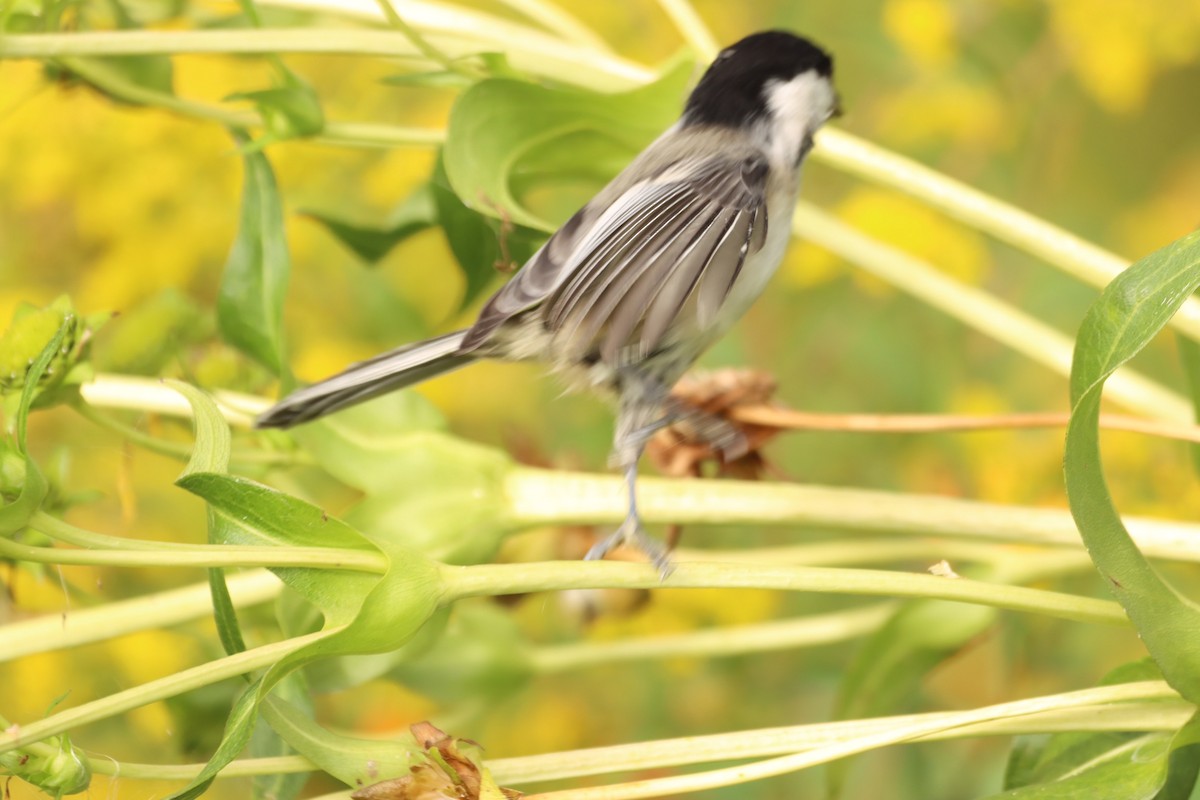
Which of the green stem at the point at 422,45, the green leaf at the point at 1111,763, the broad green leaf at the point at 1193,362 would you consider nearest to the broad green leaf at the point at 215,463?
the green stem at the point at 422,45

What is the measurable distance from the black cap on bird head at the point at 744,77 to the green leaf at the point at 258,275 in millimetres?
325

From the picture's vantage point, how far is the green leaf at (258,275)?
860mm

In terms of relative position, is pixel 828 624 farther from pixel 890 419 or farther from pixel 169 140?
pixel 169 140

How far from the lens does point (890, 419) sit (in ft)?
2.84

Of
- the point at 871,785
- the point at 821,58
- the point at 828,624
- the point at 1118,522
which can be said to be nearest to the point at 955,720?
the point at 1118,522

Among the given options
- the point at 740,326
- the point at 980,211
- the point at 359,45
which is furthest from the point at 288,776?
the point at 740,326

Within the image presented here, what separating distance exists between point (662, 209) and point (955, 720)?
37 centimetres

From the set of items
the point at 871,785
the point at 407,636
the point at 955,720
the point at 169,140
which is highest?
the point at 169,140

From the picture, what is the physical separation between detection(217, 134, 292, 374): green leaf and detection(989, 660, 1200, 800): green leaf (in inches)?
22.6

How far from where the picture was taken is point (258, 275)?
868 millimetres

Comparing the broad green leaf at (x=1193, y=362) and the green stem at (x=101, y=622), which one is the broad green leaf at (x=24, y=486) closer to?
the green stem at (x=101, y=622)

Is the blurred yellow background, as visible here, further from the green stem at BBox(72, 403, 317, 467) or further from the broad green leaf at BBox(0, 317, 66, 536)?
the broad green leaf at BBox(0, 317, 66, 536)

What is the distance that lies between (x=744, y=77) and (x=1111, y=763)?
0.55m

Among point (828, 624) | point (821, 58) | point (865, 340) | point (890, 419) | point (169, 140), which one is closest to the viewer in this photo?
point (890, 419)
